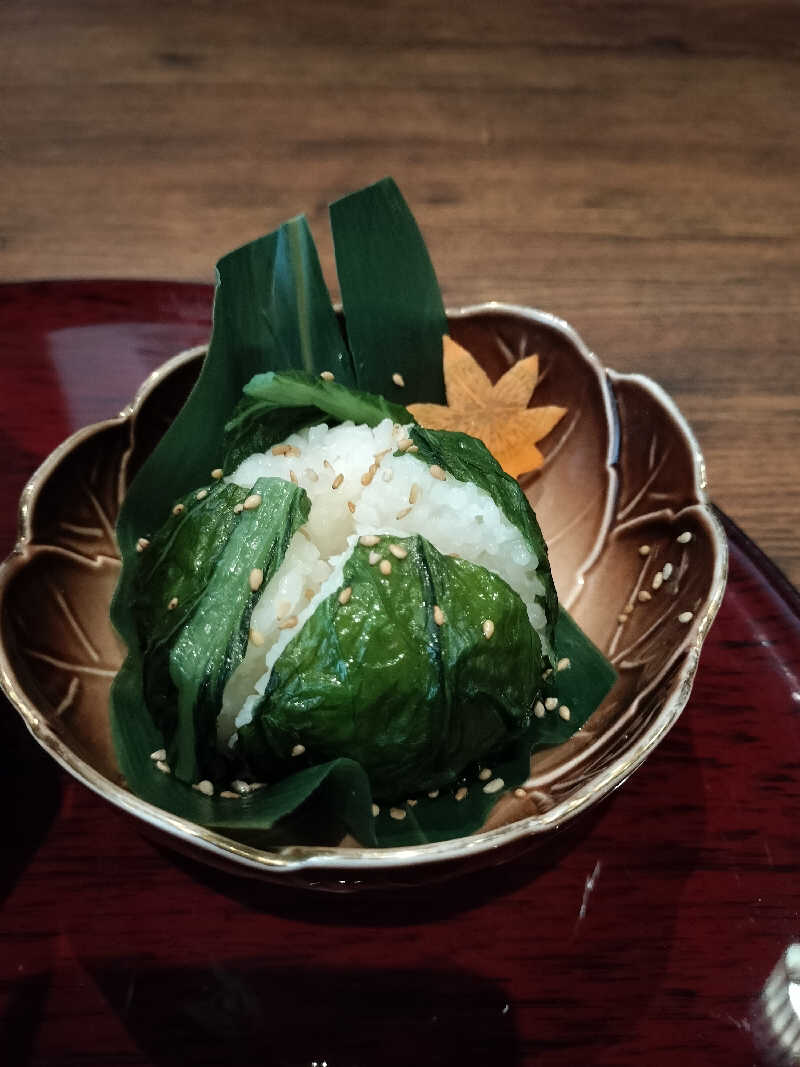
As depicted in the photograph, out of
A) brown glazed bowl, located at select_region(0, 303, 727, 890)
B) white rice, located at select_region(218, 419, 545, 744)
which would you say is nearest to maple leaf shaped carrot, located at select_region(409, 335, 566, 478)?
brown glazed bowl, located at select_region(0, 303, 727, 890)

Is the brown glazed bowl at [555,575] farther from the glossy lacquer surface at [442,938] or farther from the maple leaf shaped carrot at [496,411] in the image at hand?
the glossy lacquer surface at [442,938]

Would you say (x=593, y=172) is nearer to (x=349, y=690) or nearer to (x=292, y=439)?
(x=292, y=439)

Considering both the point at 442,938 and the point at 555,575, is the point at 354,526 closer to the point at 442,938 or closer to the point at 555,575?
the point at 555,575

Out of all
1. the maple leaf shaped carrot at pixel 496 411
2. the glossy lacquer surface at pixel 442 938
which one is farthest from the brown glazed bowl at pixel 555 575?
the glossy lacquer surface at pixel 442 938

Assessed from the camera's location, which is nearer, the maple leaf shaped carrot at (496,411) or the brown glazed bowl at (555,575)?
the brown glazed bowl at (555,575)

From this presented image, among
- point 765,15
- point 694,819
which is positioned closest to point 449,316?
point 694,819

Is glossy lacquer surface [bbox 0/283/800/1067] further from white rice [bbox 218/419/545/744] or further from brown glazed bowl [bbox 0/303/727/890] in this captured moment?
white rice [bbox 218/419/545/744]
